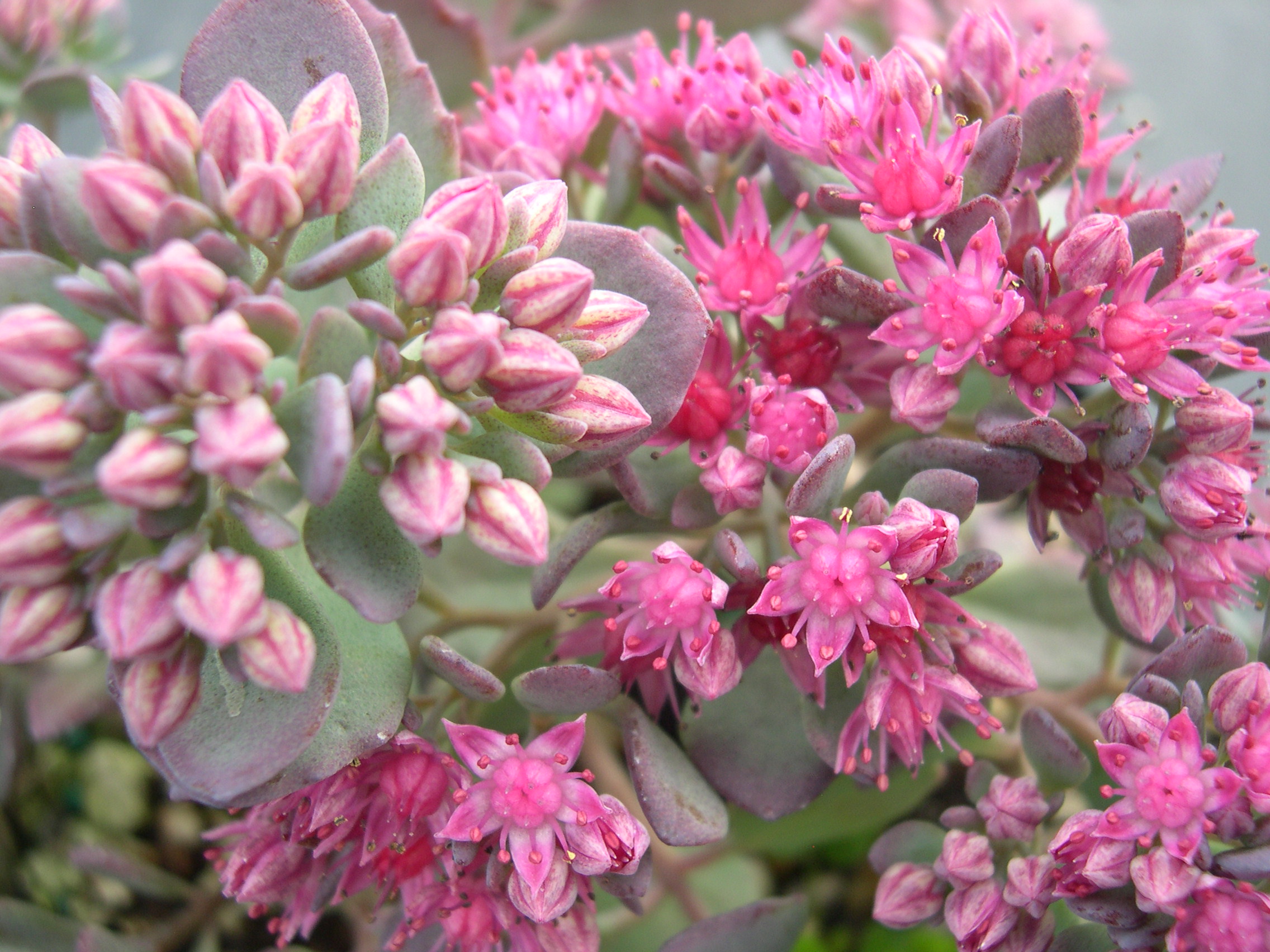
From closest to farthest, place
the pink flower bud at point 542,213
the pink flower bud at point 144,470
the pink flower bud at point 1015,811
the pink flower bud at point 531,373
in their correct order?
the pink flower bud at point 144,470 → the pink flower bud at point 531,373 → the pink flower bud at point 542,213 → the pink flower bud at point 1015,811

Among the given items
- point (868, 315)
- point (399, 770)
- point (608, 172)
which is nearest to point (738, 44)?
point (608, 172)

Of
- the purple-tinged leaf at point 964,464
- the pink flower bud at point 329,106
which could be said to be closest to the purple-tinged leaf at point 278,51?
the pink flower bud at point 329,106

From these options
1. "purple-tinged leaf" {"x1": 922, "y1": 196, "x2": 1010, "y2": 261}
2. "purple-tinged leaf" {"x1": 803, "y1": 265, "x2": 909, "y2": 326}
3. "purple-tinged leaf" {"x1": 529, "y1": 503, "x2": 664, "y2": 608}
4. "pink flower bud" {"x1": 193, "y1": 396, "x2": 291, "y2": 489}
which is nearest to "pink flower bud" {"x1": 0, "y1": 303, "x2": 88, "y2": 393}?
"pink flower bud" {"x1": 193, "y1": 396, "x2": 291, "y2": 489}

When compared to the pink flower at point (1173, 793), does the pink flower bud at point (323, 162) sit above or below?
above

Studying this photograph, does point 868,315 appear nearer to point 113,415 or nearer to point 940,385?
point 940,385

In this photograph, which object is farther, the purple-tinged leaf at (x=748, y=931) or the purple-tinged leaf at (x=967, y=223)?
the purple-tinged leaf at (x=748, y=931)

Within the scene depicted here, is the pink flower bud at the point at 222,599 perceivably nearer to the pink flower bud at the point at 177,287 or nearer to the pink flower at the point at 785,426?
the pink flower bud at the point at 177,287
